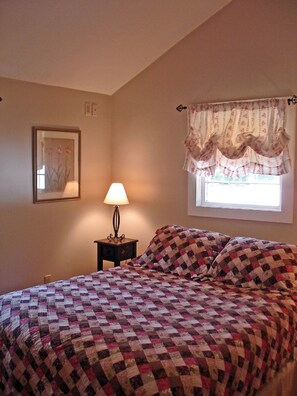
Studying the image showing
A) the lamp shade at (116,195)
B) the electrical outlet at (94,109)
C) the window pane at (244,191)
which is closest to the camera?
the window pane at (244,191)

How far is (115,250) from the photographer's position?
13.7ft

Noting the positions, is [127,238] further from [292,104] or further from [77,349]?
[77,349]

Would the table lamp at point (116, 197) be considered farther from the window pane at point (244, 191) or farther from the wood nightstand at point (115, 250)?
the window pane at point (244, 191)

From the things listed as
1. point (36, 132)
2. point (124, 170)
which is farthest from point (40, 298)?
point (124, 170)

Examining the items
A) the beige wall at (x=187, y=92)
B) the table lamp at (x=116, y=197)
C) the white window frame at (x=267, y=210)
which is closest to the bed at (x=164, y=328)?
the white window frame at (x=267, y=210)

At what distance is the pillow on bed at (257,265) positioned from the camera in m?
2.95

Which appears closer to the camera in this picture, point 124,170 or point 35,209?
point 35,209

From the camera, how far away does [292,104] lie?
3410mm

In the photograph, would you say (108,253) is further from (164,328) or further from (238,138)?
(164,328)

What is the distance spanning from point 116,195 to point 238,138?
1339 mm

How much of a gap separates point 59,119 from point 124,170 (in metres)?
0.88

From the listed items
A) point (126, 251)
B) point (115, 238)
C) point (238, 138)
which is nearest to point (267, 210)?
point (238, 138)

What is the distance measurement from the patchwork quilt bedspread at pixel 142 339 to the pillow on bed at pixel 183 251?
366 millimetres

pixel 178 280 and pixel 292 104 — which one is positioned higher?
pixel 292 104
